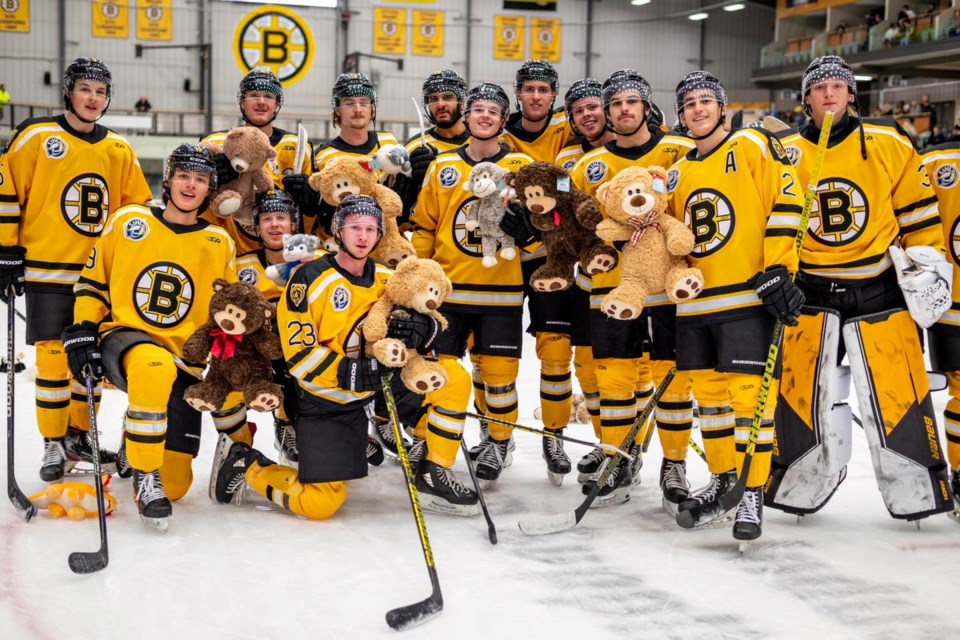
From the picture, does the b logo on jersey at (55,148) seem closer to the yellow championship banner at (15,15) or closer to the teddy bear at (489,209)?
the teddy bear at (489,209)

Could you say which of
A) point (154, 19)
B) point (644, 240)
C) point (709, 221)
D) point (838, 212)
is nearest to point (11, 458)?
point (644, 240)

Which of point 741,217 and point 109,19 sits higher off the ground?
point 109,19

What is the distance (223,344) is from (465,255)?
3.30ft

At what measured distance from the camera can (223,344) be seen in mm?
3178

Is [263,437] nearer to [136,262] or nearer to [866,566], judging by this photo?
[136,262]

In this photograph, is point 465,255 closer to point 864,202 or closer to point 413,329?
point 413,329

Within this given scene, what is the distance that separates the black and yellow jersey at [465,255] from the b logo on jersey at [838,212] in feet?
3.62

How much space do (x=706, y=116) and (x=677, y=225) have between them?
1.23 ft

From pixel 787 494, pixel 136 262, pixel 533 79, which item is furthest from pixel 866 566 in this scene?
pixel 136 262

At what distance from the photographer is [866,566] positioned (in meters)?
2.86

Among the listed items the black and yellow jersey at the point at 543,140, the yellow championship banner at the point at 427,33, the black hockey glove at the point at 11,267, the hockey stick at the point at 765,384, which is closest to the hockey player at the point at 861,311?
the hockey stick at the point at 765,384

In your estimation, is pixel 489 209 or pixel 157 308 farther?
pixel 489 209

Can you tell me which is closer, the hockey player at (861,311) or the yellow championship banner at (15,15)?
the hockey player at (861,311)

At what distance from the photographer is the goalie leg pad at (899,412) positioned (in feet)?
10.4
